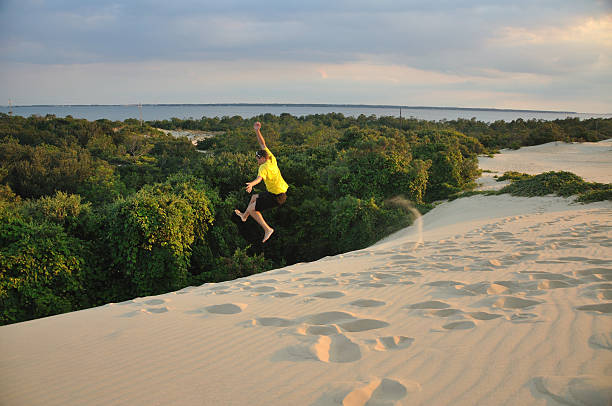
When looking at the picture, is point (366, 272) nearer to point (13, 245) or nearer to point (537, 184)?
point (13, 245)

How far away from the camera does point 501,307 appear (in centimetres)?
391

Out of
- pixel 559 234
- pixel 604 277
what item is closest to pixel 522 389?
pixel 604 277

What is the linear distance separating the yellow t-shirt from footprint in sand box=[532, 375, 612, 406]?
5275mm

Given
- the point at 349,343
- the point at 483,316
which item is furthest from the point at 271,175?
the point at 483,316

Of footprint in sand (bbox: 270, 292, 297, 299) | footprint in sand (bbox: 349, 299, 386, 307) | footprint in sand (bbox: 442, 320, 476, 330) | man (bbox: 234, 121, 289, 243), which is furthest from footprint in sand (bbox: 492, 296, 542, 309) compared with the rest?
man (bbox: 234, 121, 289, 243)

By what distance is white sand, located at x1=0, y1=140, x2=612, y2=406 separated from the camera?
2.47 metres

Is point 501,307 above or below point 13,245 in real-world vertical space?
above

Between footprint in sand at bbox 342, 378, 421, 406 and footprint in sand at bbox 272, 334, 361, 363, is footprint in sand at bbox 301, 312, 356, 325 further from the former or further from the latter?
footprint in sand at bbox 342, 378, 421, 406

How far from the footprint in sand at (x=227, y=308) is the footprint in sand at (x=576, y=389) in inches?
120

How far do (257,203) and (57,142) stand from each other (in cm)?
3309

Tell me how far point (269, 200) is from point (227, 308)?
372 centimetres

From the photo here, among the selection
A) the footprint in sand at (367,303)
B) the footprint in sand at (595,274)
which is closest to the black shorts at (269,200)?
the footprint in sand at (367,303)

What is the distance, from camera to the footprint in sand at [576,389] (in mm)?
2184

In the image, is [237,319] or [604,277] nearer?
[237,319]
